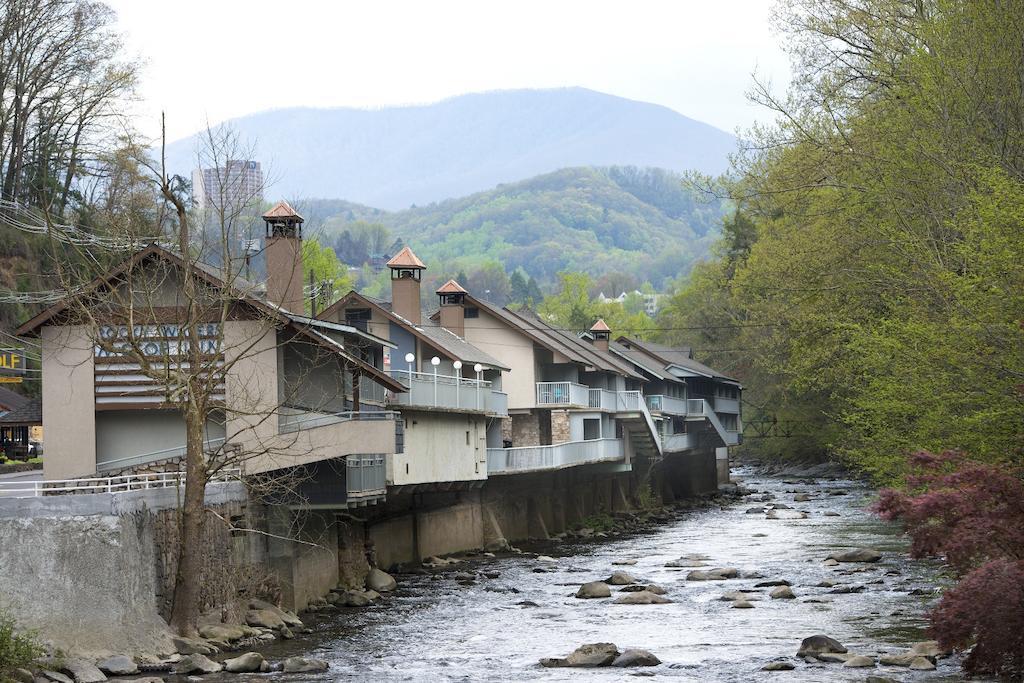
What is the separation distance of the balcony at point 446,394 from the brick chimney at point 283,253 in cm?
522

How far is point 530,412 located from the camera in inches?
2494

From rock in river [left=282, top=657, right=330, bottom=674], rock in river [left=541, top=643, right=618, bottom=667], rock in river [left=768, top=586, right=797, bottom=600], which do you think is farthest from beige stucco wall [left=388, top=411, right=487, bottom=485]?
rock in river [left=282, top=657, right=330, bottom=674]

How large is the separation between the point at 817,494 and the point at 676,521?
652 inches

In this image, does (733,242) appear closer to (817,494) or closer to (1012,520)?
(817,494)

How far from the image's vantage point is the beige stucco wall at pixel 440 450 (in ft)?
143

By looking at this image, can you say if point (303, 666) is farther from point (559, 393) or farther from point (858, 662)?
point (559, 393)

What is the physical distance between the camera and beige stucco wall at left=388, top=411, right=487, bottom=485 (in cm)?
4344

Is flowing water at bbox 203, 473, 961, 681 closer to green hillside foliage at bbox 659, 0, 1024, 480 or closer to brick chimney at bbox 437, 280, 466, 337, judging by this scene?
green hillside foliage at bbox 659, 0, 1024, 480

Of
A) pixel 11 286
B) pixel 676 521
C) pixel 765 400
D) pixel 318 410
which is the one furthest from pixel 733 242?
pixel 318 410

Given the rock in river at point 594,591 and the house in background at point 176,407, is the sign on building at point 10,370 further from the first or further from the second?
the rock in river at point 594,591

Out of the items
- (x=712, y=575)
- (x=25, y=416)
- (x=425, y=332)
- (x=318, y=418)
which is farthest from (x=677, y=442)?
(x=318, y=418)

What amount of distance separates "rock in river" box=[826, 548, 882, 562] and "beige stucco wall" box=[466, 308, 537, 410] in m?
19.0

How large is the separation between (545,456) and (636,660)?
96.0 feet

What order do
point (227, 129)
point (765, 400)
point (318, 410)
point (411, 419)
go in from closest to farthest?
point (227, 129) → point (318, 410) → point (411, 419) → point (765, 400)
